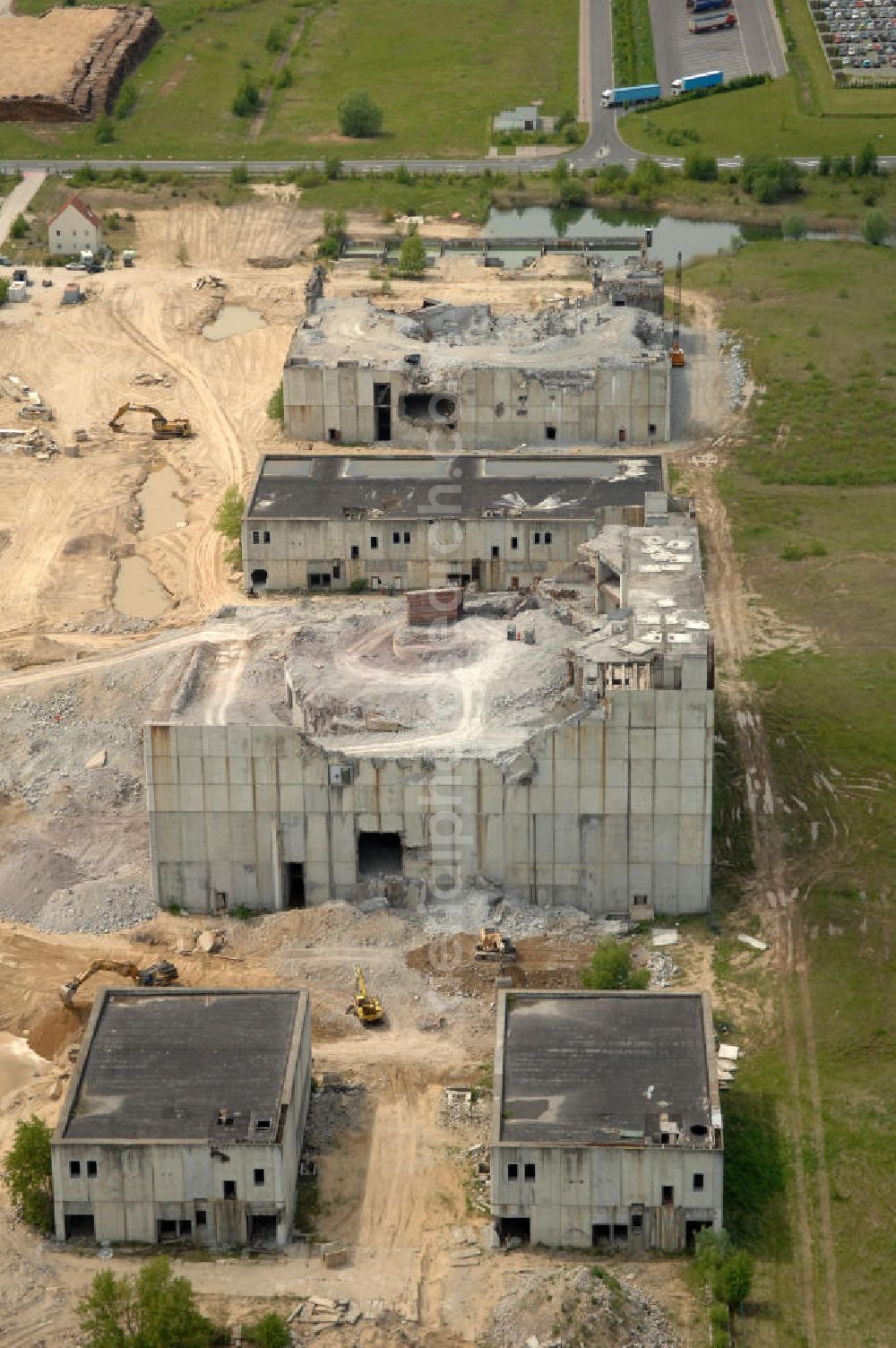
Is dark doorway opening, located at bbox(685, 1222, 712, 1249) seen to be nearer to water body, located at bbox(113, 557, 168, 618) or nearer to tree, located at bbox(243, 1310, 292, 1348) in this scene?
tree, located at bbox(243, 1310, 292, 1348)

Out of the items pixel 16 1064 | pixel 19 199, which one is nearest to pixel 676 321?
pixel 19 199

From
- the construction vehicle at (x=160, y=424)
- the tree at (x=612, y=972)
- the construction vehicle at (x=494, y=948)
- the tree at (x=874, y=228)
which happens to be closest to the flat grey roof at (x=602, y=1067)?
the tree at (x=612, y=972)

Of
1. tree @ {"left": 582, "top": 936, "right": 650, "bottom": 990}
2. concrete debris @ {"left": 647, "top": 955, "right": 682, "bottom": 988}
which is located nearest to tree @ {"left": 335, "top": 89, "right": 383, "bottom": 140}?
concrete debris @ {"left": 647, "top": 955, "right": 682, "bottom": 988}

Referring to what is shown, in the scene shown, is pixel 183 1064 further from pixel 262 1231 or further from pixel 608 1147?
pixel 608 1147

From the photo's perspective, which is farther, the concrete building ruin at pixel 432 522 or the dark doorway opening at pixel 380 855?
the concrete building ruin at pixel 432 522

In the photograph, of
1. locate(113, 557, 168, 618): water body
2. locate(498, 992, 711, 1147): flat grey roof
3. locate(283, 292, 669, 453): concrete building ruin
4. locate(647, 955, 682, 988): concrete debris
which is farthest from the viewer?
locate(283, 292, 669, 453): concrete building ruin

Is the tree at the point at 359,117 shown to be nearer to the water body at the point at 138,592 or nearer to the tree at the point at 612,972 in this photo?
the water body at the point at 138,592

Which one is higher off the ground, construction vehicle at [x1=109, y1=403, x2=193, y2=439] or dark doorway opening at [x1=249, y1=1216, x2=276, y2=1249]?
construction vehicle at [x1=109, y1=403, x2=193, y2=439]
